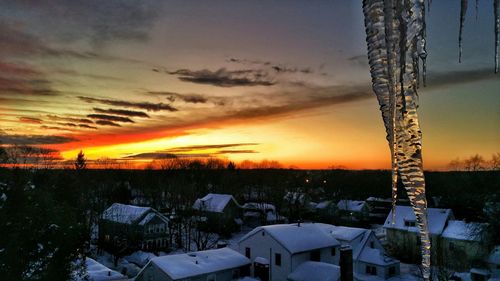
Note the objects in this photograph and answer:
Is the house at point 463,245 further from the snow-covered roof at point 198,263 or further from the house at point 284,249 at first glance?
the snow-covered roof at point 198,263

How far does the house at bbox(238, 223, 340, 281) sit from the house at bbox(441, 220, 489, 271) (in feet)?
33.0

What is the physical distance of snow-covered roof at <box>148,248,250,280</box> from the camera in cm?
2333

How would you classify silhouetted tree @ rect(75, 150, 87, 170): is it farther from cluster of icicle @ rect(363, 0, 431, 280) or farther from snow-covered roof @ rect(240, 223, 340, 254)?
cluster of icicle @ rect(363, 0, 431, 280)

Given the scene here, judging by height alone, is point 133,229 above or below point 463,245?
above

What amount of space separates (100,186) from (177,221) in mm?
22933

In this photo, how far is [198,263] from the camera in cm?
2520

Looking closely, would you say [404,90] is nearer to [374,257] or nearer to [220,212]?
[374,257]

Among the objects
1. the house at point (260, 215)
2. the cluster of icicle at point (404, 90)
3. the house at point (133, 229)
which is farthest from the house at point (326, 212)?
the cluster of icicle at point (404, 90)

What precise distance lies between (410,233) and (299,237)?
685 inches

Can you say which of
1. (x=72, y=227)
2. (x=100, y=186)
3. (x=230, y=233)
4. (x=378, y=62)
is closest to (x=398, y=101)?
(x=378, y=62)

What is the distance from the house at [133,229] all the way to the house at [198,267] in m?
15.8

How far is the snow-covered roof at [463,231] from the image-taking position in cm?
3353

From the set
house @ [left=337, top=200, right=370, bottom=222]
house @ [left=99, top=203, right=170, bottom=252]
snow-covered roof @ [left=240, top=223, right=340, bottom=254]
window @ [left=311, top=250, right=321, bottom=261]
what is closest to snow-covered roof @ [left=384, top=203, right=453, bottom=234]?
snow-covered roof @ [left=240, top=223, right=340, bottom=254]

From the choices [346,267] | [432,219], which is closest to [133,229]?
[346,267]
